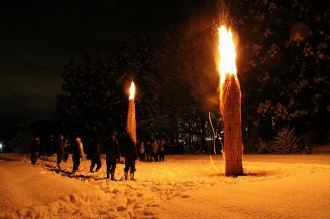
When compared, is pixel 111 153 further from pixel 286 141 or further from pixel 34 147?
pixel 286 141

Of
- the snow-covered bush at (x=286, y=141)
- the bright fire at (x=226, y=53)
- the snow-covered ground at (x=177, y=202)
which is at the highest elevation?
the bright fire at (x=226, y=53)

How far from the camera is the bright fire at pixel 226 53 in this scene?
13.9 meters

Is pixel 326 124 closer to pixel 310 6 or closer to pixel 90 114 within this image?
pixel 310 6

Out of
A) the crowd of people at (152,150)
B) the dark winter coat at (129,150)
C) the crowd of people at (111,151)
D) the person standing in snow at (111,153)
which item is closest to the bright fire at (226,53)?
the dark winter coat at (129,150)

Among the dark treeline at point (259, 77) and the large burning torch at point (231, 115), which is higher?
the dark treeline at point (259, 77)

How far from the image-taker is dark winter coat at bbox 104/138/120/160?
13984 mm

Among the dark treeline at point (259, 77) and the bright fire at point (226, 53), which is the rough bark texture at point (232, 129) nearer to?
the bright fire at point (226, 53)

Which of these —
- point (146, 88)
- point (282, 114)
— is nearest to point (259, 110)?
point (282, 114)

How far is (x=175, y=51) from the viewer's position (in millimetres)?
39531

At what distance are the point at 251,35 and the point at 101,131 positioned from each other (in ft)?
80.6

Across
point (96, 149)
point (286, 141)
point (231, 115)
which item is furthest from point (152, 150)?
point (231, 115)

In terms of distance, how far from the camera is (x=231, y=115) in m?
13.5

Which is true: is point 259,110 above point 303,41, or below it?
below

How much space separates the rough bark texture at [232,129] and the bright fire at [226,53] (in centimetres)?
34
